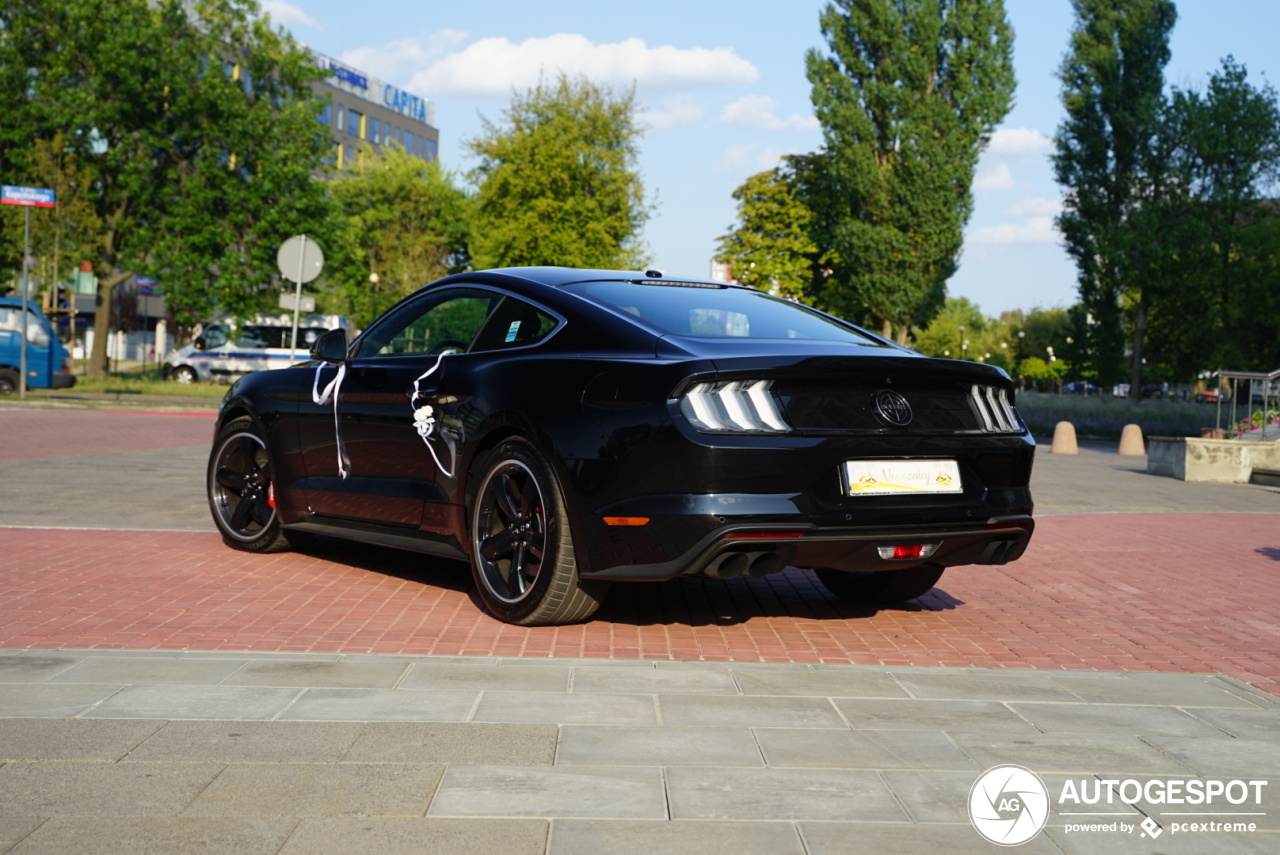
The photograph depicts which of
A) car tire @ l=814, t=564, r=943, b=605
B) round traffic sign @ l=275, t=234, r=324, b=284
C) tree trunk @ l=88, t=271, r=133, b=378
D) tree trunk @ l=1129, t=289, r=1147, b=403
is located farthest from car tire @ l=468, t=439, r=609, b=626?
tree trunk @ l=1129, t=289, r=1147, b=403

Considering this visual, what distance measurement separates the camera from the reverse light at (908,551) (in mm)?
5227

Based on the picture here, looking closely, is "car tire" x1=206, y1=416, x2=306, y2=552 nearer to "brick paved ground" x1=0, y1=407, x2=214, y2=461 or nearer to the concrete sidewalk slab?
the concrete sidewalk slab

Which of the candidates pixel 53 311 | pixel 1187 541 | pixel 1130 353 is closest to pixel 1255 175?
pixel 1130 353

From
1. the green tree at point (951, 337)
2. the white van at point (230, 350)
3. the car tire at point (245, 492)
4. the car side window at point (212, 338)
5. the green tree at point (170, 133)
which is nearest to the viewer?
the car tire at point (245, 492)

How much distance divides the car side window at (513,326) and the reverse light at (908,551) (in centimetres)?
164

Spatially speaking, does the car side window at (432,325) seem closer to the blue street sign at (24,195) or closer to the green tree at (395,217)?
the blue street sign at (24,195)

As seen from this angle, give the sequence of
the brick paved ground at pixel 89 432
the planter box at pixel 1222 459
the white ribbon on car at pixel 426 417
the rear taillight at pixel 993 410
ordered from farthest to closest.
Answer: the planter box at pixel 1222 459, the brick paved ground at pixel 89 432, the white ribbon on car at pixel 426 417, the rear taillight at pixel 993 410

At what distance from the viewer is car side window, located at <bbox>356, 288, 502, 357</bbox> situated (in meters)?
6.14

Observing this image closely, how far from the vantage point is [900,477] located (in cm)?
515

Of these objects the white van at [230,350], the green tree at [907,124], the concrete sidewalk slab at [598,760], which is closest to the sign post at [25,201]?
the white van at [230,350]

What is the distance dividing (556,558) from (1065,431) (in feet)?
69.0

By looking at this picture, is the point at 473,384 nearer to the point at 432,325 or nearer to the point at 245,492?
the point at 432,325

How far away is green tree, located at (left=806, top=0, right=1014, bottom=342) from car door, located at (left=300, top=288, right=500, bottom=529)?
151 ft

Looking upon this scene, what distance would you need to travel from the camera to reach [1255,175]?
1832 inches
